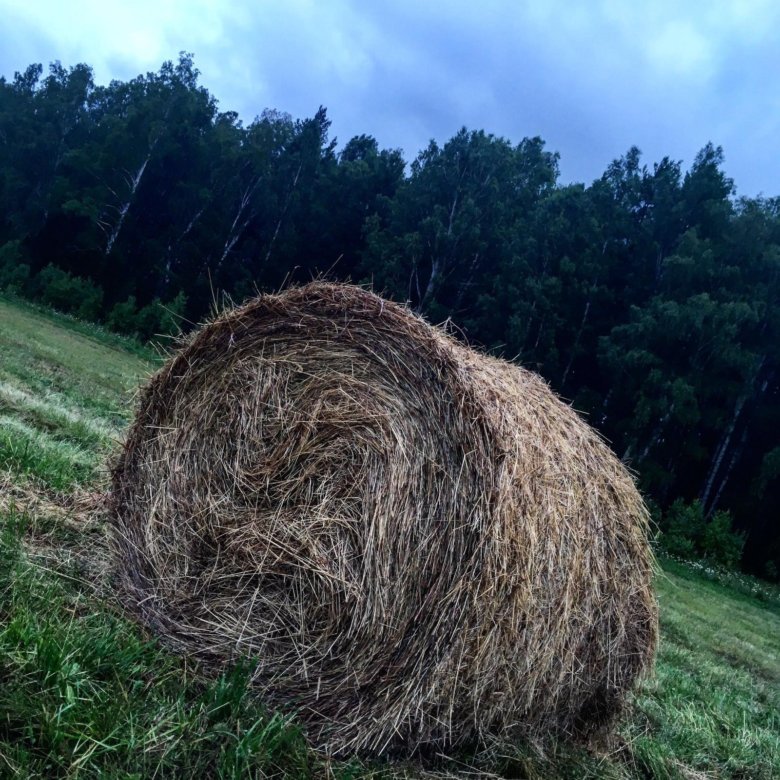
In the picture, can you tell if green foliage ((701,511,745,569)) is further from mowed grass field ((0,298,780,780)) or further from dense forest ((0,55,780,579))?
mowed grass field ((0,298,780,780))

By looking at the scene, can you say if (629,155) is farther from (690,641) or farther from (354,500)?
(354,500)

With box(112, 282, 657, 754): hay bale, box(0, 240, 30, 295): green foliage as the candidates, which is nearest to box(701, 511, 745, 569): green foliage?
box(112, 282, 657, 754): hay bale

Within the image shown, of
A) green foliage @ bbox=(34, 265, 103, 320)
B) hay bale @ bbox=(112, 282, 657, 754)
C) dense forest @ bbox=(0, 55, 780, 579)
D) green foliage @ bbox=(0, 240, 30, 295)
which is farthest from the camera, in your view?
green foliage @ bbox=(0, 240, 30, 295)

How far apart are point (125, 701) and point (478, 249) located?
33.7 m

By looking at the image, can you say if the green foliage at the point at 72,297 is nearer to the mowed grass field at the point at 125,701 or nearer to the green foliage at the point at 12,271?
the green foliage at the point at 12,271

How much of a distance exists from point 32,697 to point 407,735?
1481mm

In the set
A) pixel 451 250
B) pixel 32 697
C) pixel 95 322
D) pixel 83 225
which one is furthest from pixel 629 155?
pixel 32 697

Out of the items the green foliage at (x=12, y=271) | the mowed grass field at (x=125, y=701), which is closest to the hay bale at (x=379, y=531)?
the mowed grass field at (x=125, y=701)

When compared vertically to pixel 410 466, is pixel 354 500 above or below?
below

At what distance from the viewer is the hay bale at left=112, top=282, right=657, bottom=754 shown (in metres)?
3.27

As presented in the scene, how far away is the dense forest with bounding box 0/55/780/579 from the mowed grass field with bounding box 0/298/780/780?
17805 millimetres

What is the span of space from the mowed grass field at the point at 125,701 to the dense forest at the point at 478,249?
17.8m

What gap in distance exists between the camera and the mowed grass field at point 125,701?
8.22ft

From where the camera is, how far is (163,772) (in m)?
2.51
